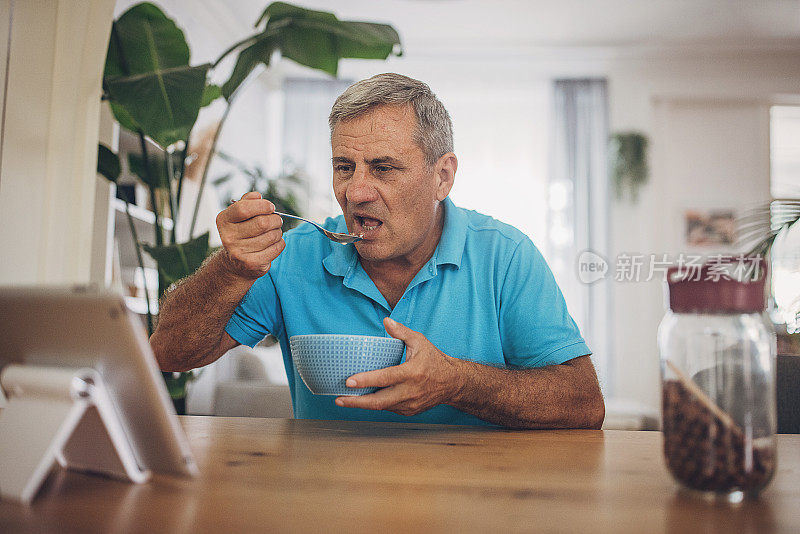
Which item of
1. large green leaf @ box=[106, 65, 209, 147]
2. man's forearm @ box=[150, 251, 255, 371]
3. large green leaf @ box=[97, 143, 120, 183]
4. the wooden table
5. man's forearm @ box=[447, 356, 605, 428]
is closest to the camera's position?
the wooden table

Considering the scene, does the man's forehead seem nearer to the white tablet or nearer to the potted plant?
→ the potted plant

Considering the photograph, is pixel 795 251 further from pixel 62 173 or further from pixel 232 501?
pixel 232 501

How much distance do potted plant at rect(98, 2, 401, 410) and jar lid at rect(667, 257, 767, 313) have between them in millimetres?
1608

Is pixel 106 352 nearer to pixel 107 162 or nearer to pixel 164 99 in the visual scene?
pixel 164 99

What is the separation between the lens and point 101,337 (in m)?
0.54

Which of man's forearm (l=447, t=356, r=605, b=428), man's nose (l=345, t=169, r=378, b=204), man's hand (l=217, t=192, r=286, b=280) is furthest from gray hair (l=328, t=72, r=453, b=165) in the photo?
man's forearm (l=447, t=356, r=605, b=428)

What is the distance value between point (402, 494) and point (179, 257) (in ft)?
5.22

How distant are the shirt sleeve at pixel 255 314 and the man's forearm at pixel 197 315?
45mm

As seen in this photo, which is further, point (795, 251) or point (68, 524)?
point (795, 251)

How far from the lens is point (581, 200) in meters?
5.55

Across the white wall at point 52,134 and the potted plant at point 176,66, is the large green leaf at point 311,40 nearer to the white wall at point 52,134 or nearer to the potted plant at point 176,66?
the potted plant at point 176,66

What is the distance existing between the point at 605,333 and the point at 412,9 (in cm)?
299

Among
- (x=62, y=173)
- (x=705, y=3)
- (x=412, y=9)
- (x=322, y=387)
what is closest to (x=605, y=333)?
(x=705, y=3)

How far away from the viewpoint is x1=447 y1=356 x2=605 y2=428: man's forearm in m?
1.05
